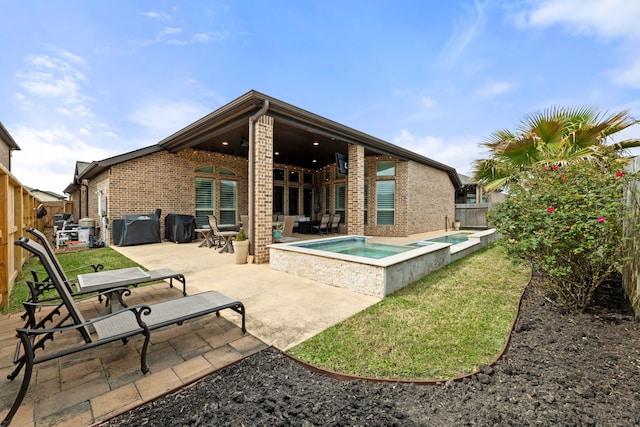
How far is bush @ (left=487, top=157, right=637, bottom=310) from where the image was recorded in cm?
284

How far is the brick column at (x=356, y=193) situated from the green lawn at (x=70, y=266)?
20.9 feet

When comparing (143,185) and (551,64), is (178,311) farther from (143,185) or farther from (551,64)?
(551,64)

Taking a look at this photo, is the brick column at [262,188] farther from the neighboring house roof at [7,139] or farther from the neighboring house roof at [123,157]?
the neighboring house roof at [7,139]

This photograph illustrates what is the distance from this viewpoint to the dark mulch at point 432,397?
1622 mm

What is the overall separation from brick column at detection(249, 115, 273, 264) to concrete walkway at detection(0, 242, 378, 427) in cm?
175

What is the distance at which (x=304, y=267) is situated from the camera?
4957 millimetres

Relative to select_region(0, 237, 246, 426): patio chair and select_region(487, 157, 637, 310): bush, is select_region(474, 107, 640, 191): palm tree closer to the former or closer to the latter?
select_region(487, 157, 637, 310): bush

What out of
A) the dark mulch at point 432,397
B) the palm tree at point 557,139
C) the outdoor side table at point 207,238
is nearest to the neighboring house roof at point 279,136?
the outdoor side table at point 207,238

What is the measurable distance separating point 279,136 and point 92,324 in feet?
25.4

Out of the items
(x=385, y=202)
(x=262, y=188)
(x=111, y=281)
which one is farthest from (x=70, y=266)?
(x=385, y=202)

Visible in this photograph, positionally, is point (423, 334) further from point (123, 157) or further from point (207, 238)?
Result: point (123, 157)

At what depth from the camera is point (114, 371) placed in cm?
207

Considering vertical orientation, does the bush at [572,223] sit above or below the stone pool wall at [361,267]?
above

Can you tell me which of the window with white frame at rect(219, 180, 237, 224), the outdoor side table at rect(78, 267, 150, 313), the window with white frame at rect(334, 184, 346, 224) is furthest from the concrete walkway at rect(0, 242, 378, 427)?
the window with white frame at rect(334, 184, 346, 224)
